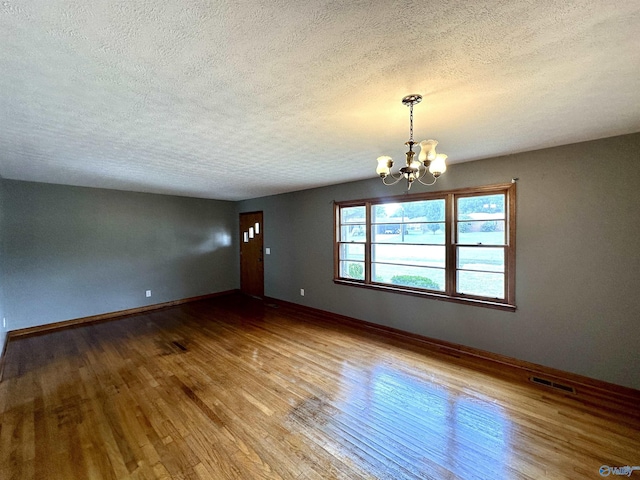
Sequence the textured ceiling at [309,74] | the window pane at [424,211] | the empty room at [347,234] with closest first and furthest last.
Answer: the textured ceiling at [309,74], the empty room at [347,234], the window pane at [424,211]

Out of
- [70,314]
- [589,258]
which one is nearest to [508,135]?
[589,258]

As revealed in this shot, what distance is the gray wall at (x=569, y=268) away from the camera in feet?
7.93

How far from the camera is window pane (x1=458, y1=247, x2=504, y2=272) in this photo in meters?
3.12

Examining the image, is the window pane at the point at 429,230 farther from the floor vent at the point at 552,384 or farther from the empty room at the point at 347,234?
the floor vent at the point at 552,384

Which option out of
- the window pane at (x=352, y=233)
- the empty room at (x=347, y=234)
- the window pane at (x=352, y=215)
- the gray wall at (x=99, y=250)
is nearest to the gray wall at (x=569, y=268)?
the empty room at (x=347, y=234)

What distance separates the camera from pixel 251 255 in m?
6.46

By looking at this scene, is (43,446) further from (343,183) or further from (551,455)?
(343,183)

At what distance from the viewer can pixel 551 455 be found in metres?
1.78

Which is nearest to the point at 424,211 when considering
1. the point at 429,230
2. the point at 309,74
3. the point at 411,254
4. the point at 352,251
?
the point at 429,230

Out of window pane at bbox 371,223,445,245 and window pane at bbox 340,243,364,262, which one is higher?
window pane at bbox 371,223,445,245

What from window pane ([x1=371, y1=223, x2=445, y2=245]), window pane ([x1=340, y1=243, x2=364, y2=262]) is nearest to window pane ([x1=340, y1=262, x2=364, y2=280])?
window pane ([x1=340, y1=243, x2=364, y2=262])

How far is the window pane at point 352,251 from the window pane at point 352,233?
0.09 meters

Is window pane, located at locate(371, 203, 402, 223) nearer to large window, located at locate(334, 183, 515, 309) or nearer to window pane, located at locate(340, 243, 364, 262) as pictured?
large window, located at locate(334, 183, 515, 309)

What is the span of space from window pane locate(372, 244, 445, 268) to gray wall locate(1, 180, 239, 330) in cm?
419
